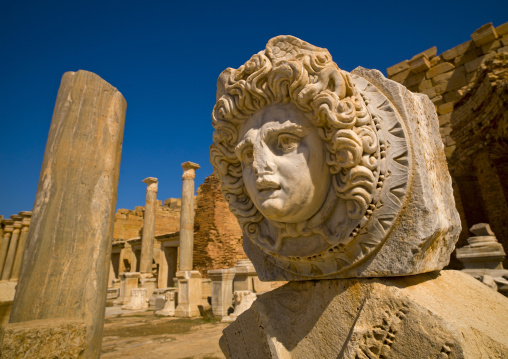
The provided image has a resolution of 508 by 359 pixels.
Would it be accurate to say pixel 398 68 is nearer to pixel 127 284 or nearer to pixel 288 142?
pixel 288 142

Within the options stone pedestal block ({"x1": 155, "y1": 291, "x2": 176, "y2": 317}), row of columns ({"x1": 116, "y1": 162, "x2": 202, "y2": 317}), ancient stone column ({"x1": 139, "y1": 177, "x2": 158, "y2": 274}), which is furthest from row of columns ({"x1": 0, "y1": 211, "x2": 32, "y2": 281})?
stone pedestal block ({"x1": 155, "y1": 291, "x2": 176, "y2": 317})

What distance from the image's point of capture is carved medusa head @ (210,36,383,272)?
1.34 m

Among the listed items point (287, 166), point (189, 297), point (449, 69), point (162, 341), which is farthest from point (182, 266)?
point (287, 166)

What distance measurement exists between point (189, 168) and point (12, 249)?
10.8 metres

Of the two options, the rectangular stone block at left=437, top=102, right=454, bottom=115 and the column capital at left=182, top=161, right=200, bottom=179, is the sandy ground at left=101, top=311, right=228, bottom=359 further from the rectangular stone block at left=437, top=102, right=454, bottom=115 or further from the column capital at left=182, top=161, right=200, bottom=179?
the rectangular stone block at left=437, top=102, right=454, bottom=115

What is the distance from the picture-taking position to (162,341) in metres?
5.06

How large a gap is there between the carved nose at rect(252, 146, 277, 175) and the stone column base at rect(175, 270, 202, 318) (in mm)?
8263

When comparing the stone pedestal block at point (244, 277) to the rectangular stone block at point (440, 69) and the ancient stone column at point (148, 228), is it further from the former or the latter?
the rectangular stone block at point (440, 69)

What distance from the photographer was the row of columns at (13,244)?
1508 cm

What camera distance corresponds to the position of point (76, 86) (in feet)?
9.38

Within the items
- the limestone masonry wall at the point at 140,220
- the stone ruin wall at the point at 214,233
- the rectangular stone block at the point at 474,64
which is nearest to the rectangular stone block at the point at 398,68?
the rectangular stone block at the point at 474,64

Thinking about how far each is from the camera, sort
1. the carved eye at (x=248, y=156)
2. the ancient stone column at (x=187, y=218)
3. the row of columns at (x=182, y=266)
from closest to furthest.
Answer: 1. the carved eye at (x=248, y=156)
2. the row of columns at (x=182, y=266)
3. the ancient stone column at (x=187, y=218)

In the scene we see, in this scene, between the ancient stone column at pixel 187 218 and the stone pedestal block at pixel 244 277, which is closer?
the stone pedestal block at pixel 244 277

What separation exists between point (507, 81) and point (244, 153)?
25.0 ft
